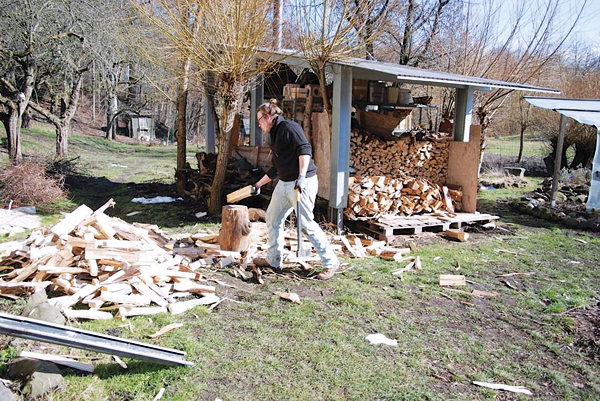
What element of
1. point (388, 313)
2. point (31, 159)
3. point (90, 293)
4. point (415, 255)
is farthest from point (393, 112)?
point (31, 159)

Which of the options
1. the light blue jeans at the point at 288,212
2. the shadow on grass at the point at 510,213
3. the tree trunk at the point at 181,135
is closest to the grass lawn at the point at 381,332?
the light blue jeans at the point at 288,212

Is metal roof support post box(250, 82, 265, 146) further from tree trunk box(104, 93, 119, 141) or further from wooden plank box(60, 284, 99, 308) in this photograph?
tree trunk box(104, 93, 119, 141)

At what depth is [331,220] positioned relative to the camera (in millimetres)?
8305

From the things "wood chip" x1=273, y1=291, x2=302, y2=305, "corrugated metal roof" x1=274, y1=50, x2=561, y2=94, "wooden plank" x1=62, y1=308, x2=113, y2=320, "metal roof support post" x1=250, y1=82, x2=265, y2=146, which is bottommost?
"wood chip" x1=273, y1=291, x2=302, y2=305

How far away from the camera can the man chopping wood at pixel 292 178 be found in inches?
212

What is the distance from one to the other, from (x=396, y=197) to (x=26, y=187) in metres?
7.41

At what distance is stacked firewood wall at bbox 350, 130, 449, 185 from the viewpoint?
872cm

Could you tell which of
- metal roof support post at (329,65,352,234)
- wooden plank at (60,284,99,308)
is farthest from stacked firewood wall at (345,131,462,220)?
wooden plank at (60,284,99,308)

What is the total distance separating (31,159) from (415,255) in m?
9.49

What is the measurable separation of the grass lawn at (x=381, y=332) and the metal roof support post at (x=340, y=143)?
1710 millimetres

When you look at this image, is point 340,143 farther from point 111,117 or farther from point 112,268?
point 111,117

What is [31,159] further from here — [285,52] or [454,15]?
[454,15]

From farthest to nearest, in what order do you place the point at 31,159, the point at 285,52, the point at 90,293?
the point at 31,159
the point at 285,52
the point at 90,293

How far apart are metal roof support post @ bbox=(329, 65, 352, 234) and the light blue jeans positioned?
8.09ft
